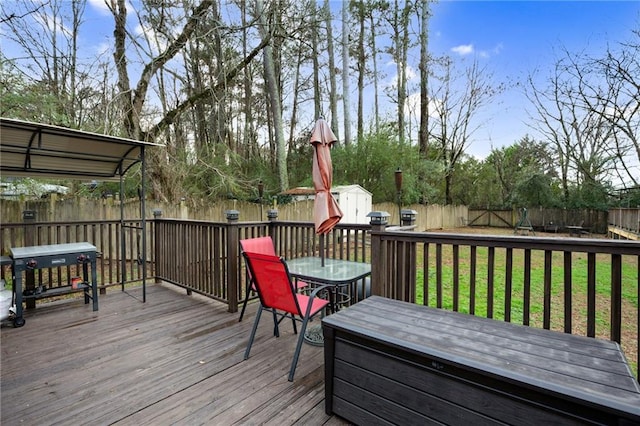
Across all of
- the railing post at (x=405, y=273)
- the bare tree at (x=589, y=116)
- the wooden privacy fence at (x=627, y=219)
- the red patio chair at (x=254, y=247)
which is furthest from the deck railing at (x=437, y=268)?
the bare tree at (x=589, y=116)

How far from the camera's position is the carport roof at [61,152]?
3006mm

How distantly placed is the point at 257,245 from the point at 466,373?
2.34 metres

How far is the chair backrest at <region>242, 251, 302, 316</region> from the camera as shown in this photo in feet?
7.55

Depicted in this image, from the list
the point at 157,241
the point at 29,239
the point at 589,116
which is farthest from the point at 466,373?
the point at 589,116

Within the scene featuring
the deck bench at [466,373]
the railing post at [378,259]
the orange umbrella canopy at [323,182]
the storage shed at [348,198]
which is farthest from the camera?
the storage shed at [348,198]

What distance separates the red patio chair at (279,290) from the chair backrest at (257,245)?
60 cm

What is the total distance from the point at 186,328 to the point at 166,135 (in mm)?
6327

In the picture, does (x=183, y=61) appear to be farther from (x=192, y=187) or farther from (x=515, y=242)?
(x=515, y=242)

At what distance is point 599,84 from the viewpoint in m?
12.6

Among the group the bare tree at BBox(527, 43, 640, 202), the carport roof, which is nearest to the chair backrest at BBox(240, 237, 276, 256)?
the carport roof

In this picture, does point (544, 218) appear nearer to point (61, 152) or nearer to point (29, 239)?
point (61, 152)

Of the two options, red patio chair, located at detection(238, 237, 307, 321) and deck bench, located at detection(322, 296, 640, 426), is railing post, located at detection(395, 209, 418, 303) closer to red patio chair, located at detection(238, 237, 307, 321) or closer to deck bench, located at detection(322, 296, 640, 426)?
deck bench, located at detection(322, 296, 640, 426)

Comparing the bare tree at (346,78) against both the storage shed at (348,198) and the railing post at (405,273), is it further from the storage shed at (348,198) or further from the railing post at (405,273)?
the railing post at (405,273)

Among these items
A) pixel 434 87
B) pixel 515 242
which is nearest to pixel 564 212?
pixel 434 87
